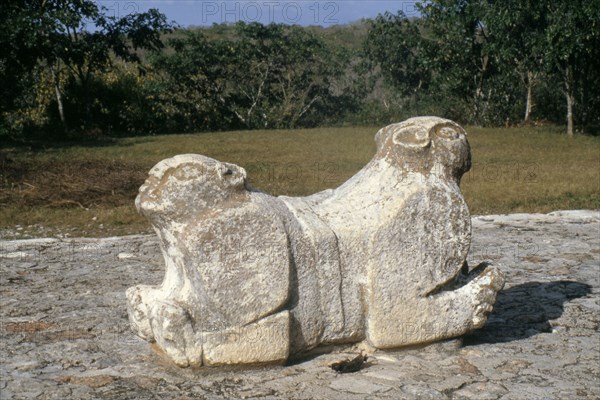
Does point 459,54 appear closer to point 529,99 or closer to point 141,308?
point 529,99

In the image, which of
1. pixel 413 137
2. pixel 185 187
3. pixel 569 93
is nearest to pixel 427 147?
pixel 413 137

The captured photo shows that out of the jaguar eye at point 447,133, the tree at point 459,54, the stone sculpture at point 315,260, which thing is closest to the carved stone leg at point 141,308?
the stone sculpture at point 315,260

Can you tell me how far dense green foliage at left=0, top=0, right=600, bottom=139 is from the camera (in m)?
17.6

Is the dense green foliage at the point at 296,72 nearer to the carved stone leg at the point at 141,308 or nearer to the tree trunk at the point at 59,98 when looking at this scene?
the tree trunk at the point at 59,98

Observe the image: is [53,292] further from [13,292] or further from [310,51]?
[310,51]

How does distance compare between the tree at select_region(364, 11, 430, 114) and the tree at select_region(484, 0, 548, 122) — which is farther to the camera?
the tree at select_region(364, 11, 430, 114)

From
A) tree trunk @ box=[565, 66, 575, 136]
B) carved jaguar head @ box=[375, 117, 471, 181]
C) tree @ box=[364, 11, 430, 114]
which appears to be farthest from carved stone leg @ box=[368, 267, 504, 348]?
tree @ box=[364, 11, 430, 114]

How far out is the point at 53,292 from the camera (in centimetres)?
622

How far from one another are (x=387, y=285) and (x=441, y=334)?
426 mm

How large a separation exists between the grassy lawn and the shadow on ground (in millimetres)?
3358

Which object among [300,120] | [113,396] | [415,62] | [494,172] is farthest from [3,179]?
[415,62]

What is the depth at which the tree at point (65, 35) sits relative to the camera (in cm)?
1658

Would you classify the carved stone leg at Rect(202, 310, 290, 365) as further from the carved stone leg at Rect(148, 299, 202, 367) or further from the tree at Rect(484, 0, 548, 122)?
the tree at Rect(484, 0, 548, 122)

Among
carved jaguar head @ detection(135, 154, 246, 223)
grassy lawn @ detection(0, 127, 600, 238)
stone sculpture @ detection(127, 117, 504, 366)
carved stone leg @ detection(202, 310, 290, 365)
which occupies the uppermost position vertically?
carved jaguar head @ detection(135, 154, 246, 223)
